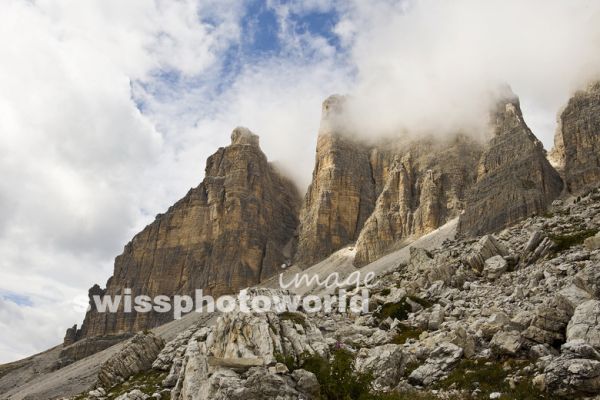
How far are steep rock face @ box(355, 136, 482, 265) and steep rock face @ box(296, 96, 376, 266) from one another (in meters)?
18.0

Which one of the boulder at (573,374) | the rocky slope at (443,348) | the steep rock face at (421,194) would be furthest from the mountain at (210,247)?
the boulder at (573,374)

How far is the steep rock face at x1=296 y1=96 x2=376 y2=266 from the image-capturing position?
164 m

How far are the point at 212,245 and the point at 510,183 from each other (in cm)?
10605

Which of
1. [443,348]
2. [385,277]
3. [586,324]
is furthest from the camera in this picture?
[385,277]

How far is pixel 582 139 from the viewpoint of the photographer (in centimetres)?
10669

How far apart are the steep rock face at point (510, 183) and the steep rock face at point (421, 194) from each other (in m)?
17.5

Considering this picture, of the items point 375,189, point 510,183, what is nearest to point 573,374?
point 510,183

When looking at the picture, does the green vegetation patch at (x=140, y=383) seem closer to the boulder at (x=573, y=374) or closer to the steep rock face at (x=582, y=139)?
the boulder at (x=573, y=374)

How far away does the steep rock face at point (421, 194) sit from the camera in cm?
13656

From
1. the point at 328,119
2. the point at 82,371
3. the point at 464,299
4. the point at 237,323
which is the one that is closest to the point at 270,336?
the point at 237,323

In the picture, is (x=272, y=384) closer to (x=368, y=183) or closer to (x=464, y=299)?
(x=464, y=299)

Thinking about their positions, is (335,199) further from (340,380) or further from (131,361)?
(340,380)

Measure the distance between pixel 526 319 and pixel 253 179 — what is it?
164 metres

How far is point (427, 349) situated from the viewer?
3362cm
